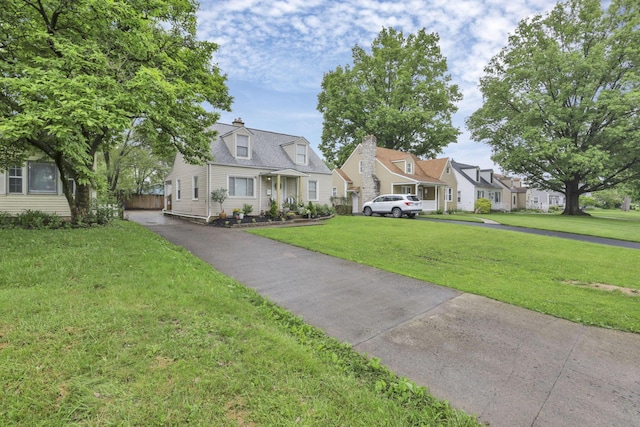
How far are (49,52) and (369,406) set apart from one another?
11.5 metres

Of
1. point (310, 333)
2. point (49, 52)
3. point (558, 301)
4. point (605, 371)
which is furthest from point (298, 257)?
point (49, 52)

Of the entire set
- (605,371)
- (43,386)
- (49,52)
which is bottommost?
(605,371)

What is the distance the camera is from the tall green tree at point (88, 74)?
580cm

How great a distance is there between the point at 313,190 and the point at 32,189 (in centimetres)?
1433

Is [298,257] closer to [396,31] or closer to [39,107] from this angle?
[39,107]

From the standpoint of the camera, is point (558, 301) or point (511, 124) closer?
point (558, 301)

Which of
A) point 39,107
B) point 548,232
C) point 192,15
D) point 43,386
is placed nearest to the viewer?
point 43,386

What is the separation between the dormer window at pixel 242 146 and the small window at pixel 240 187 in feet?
4.82

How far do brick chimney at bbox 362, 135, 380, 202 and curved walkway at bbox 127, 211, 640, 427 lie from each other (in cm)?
2102

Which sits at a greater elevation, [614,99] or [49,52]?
[614,99]

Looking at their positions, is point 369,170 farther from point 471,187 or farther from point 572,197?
point 572,197

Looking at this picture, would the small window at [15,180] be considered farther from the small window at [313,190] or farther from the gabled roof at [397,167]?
the gabled roof at [397,167]

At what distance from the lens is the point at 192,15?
34.4 ft

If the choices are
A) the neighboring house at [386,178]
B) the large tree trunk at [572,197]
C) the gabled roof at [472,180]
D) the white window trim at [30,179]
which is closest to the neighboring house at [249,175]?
the white window trim at [30,179]
